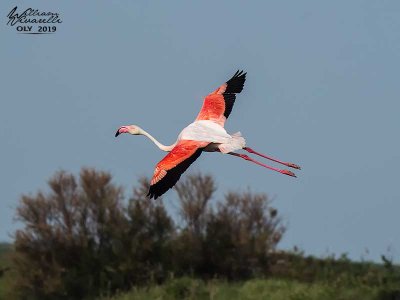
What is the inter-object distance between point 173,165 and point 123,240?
20892 millimetres

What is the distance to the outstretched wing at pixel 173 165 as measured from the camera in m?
12.7

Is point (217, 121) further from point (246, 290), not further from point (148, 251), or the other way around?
point (148, 251)

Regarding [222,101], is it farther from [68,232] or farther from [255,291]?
[68,232]

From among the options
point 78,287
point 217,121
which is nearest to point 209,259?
point 78,287

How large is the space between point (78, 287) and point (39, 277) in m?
1.22


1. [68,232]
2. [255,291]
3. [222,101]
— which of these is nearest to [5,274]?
[68,232]

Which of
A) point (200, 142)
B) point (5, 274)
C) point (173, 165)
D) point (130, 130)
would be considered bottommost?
point (173, 165)

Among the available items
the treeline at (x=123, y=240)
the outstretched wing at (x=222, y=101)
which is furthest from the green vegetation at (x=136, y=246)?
the outstretched wing at (x=222, y=101)

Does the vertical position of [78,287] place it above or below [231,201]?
below

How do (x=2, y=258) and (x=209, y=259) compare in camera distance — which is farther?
(x=2, y=258)

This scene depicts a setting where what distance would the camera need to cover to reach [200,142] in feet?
43.7

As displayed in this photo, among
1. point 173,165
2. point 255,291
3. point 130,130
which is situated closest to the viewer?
point 173,165

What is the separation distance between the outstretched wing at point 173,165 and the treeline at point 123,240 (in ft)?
62.2

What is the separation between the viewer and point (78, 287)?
32.9 m
